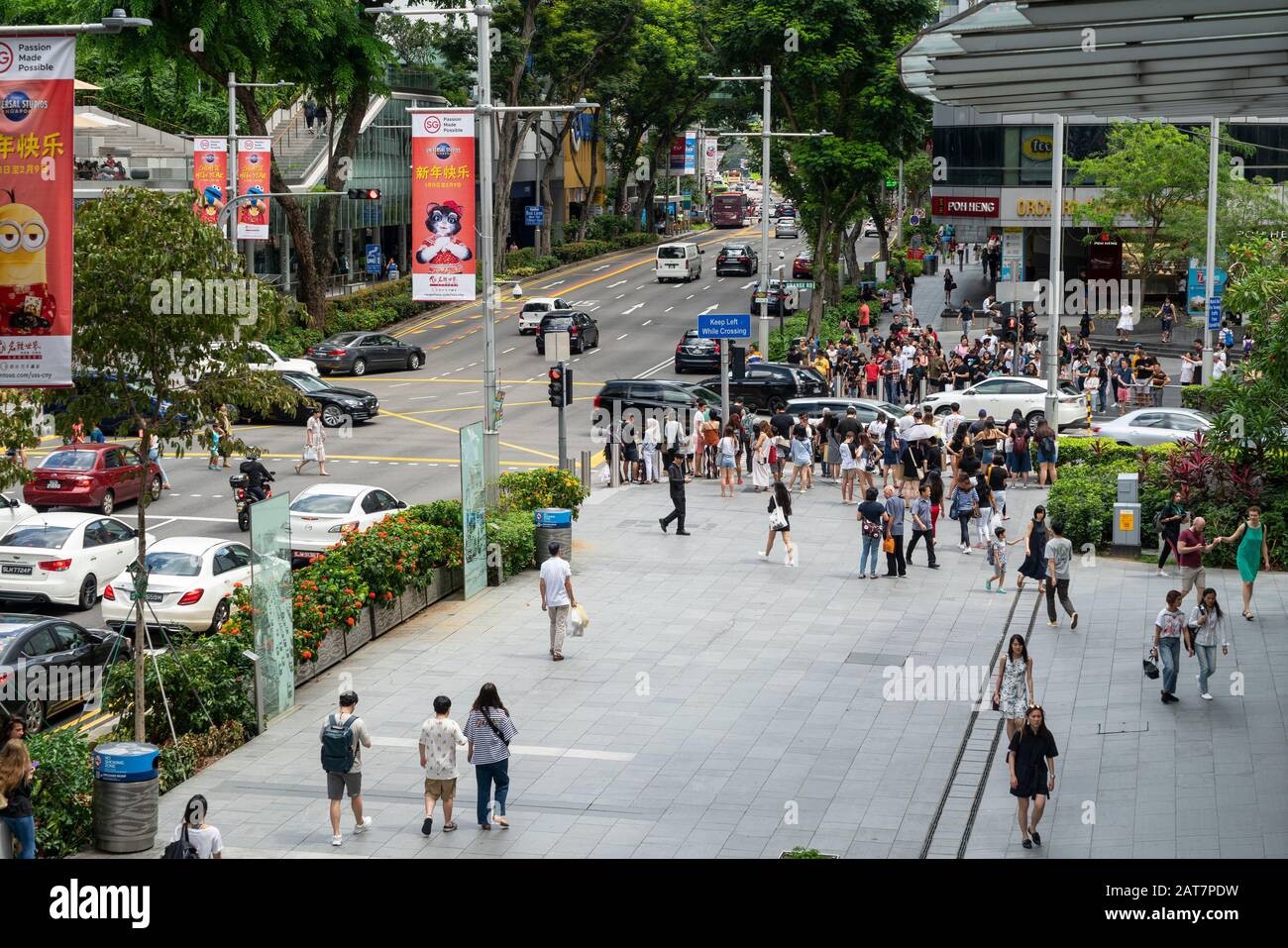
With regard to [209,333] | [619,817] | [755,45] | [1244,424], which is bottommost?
[619,817]

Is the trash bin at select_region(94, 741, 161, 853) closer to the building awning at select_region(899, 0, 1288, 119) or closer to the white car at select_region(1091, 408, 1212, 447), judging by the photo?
the building awning at select_region(899, 0, 1288, 119)

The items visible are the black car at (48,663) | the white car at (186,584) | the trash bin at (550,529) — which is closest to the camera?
the black car at (48,663)

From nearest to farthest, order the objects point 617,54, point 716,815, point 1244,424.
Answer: point 716,815, point 1244,424, point 617,54

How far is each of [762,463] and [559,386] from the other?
177 inches

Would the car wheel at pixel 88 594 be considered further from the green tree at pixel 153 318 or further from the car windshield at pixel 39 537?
the green tree at pixel 153 318

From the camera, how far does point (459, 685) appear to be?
20641 millimetres

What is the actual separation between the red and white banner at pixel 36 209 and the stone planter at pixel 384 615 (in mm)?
9369

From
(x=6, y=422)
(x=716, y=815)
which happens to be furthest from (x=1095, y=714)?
(x=6, y=422)

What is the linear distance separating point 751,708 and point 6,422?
8752mm

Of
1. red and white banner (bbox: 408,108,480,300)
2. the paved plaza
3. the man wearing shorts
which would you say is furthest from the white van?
the man wearing shorts

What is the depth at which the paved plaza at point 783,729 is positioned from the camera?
1583 centimetres

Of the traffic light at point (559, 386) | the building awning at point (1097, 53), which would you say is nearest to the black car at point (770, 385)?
the traffic light at point (559, 386)

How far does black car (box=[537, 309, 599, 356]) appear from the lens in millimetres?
57844

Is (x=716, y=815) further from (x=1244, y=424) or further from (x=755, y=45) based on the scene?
(x=755, y=45)
